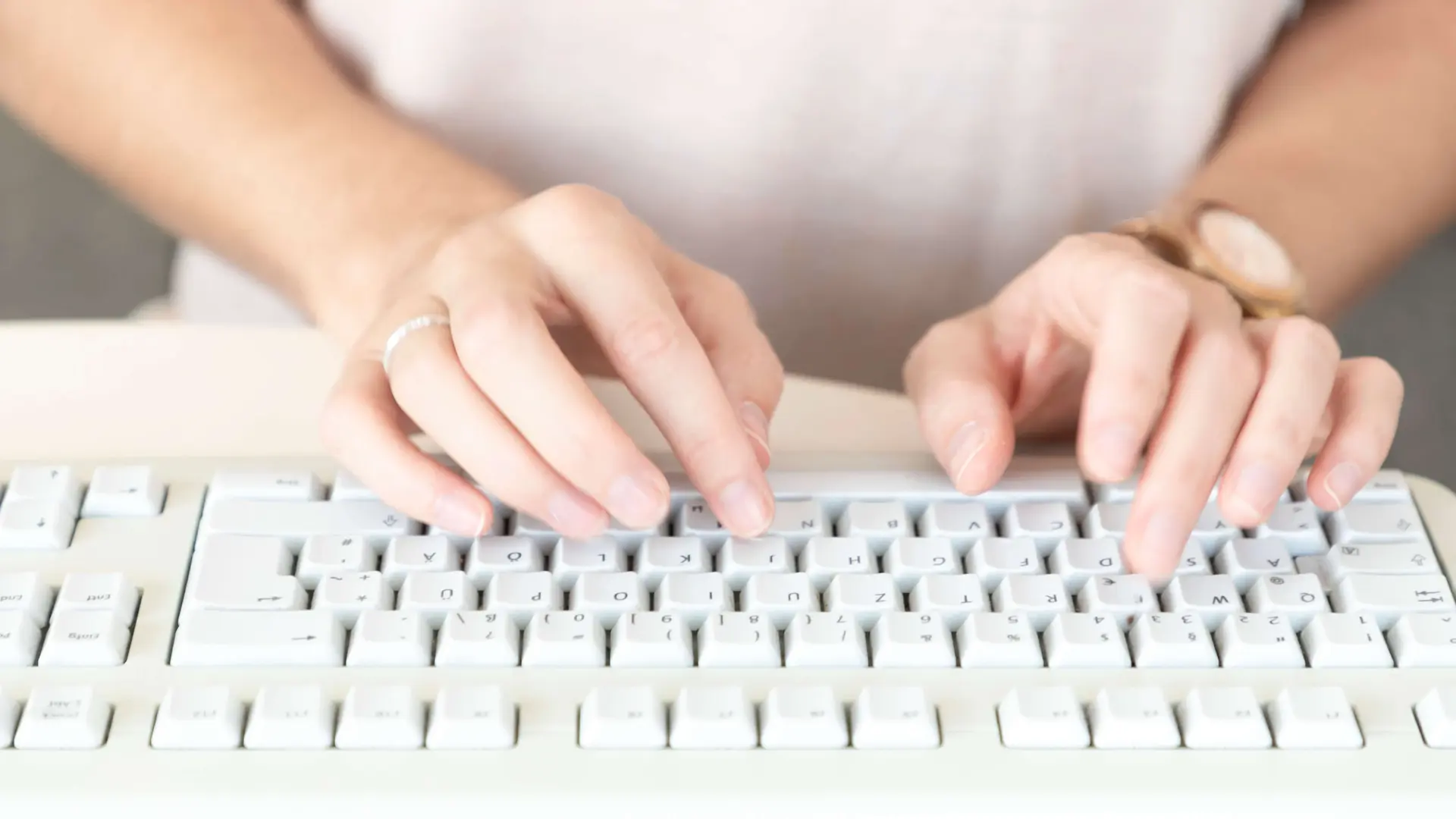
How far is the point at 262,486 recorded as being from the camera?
1.34ft

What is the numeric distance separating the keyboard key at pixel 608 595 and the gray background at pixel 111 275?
1.33 metres

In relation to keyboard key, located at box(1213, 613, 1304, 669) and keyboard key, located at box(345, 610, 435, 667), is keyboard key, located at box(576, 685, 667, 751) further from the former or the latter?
keyboard key, located at box(1213, 613, 1304, 669)

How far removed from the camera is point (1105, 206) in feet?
2.34

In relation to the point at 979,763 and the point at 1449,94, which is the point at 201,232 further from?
the point at 1449,94

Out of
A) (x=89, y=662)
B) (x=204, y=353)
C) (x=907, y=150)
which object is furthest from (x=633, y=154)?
(x=89, y=662)

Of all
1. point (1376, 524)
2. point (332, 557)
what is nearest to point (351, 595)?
point (332, 557)

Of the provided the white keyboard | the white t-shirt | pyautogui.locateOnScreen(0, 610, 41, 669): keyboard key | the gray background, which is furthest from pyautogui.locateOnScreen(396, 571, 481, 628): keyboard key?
the gray background

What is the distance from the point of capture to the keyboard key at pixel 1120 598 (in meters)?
0.37

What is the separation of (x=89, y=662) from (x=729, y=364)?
22 centimetres

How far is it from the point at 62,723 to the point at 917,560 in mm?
248

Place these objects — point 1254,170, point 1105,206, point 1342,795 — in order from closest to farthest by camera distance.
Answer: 1. point 1342,795
2. point 1254,170
3. point 1105,206

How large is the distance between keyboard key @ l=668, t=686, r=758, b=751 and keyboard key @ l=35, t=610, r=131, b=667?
0.53ft

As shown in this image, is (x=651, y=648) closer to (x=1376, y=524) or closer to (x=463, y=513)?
(x=463, y=513)

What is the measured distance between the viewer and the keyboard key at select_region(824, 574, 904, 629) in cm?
37
